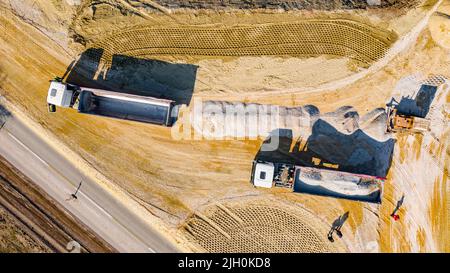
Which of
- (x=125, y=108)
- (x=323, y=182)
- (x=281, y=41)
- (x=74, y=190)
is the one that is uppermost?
(x=281, y=41)

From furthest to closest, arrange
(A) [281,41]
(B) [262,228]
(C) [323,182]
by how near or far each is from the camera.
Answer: (B) [262,228], (A) [281,41], (C) [323,182]

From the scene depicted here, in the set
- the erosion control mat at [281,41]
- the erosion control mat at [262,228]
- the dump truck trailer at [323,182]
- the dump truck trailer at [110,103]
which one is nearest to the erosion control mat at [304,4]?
the erosion control mat at [281,41]

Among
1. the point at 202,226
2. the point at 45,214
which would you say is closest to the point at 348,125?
the point at 202,226

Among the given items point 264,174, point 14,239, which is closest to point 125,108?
point 264,174

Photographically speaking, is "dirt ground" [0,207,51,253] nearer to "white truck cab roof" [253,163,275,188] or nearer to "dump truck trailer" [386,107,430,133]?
"white truck cab roof" [253,163,275,188]

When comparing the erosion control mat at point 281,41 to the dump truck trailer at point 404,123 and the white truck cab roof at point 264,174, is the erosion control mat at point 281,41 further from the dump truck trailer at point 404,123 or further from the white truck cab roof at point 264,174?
the white truck cab roof at point 264,174

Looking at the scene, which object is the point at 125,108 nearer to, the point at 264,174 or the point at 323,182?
the point at 264,174
